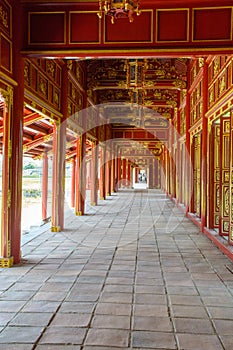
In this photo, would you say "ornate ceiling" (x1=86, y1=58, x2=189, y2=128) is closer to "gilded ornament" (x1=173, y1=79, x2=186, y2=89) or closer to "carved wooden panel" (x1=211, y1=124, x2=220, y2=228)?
"gilded ornament" (x1=173, y1=79, x2=186, y2=89)

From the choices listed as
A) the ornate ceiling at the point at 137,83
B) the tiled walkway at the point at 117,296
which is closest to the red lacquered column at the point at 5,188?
the tiled walkway at the point at 117,296

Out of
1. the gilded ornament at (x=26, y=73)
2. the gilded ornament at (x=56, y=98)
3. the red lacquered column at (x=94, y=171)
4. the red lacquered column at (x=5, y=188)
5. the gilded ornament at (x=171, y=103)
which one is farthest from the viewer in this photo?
the gilded ornament at (x=171, y=103)

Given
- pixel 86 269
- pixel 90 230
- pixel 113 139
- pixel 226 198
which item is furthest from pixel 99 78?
pixel 113 139

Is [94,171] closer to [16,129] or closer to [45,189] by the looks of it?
[45,189]

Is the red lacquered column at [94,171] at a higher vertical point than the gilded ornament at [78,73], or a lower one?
lower

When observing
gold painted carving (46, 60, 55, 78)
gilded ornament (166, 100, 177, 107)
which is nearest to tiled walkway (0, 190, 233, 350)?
gold painted carving (46, 60, 55, 78)

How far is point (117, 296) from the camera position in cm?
336

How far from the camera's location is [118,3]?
114 inches

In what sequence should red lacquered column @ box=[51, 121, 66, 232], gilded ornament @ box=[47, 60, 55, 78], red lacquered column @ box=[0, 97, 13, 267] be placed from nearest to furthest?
red lacquered column @ box=[0, 97, 13, 267], gilded ornament @ box=[47, 60, 55, 78], red lacquered column @ box=[51, 121, 66, 232]

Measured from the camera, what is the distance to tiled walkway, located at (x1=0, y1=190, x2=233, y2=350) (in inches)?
98.7

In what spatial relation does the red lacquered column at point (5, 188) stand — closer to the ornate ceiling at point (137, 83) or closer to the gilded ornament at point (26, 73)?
the gilded ornament at point (26, 73)

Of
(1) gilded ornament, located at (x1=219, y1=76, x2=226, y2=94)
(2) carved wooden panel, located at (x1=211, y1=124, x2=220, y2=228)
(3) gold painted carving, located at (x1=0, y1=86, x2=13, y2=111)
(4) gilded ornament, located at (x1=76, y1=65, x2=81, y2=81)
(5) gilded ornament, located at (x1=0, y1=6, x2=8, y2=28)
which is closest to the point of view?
(5) gilded ornament, located at (x1=0, y1=6, x2=8, y2=28)

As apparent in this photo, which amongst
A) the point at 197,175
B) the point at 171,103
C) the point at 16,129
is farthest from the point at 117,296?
→ the point at 171,103

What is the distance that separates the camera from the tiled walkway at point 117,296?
8.22 feet
